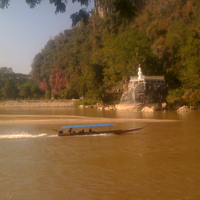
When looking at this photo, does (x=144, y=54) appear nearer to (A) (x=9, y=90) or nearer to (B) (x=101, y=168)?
(B) (x=101, y=168)

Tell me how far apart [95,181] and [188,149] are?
5.88m

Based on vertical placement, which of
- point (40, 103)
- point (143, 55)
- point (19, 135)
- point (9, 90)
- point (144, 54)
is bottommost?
point (19, 135)

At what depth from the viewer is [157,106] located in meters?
34.9

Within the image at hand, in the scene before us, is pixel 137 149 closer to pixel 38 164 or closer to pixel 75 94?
pixel 38 164

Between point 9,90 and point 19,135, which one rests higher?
point 9,90

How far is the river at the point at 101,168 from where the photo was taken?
7.00 m

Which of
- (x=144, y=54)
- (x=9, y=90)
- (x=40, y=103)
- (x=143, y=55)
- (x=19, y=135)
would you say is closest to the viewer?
(x=19, y=135)

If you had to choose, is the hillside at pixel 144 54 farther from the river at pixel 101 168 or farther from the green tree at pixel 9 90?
the river at pixel 101 168

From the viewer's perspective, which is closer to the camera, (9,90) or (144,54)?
(144,54)

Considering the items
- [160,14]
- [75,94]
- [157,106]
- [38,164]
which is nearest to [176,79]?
[157,106]

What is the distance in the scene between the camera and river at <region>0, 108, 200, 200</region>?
7.00 m

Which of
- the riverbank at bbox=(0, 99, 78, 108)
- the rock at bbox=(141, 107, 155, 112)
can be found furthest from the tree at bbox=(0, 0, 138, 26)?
the riverbank at bbox=(0, 99, 78, 108)

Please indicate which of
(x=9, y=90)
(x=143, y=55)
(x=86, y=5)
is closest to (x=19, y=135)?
(x=86, y=5)

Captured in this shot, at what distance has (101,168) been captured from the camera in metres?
9.02
